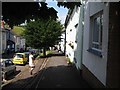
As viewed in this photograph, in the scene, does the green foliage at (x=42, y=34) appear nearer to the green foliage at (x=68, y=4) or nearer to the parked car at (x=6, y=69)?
the parked car at (x=6, y=69)

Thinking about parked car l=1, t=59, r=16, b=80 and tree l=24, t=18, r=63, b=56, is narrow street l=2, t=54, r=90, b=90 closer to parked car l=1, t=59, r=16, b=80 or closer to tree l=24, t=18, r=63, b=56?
parked car l=1, t=59, r=16, b=80

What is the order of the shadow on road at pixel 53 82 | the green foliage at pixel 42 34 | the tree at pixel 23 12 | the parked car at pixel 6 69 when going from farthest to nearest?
the green foliage at pixel 42 34 < the parked car at pixel 6 69 < the shadow on road at pixel 53 82 < the tree at pixel 23 12

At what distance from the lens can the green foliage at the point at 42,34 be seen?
40.2m

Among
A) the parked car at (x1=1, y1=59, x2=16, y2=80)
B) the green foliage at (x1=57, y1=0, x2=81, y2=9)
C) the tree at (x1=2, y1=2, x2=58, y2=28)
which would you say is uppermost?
the green foliage at (x1=57, y1=0, x2=81, y2=9)

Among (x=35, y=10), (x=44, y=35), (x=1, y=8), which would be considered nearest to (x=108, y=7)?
(x=35, y=10)

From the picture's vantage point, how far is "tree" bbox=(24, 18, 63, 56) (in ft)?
132

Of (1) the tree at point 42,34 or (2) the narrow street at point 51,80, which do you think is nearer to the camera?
(2) the narrow street at point 51,80

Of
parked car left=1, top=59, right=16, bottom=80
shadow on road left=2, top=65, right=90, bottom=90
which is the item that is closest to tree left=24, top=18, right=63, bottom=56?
parked car left=1, top=59, right=16, bottom=80

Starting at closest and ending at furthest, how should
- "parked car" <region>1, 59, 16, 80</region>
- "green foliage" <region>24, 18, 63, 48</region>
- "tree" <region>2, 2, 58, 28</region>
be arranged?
"tree" <region>2, 2, 58, 28</region>
"parked car" <region>1, 59, 16, 80</region>
"green foliage" <region>24, 18, 63, 48</region>

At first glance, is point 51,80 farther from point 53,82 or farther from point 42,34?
point 42,34

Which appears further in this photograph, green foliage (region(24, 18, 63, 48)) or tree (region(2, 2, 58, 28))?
green foliage (region(24, 18, 63, 48))

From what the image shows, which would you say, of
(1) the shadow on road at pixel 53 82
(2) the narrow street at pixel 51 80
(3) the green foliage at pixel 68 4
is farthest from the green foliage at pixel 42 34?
(3) the green foliage at pixel 68 4

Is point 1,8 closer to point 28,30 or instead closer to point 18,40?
point 28,30

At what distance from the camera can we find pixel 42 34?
132 ft
